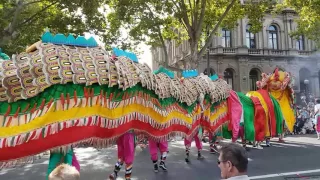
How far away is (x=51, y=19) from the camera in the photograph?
42.4 feet

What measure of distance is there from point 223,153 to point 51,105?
2128 mm

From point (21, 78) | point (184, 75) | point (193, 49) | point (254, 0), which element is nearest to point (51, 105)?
point (21, 78)

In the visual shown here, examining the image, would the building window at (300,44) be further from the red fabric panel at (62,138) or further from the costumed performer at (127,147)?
the red fabric panel at (62,138)

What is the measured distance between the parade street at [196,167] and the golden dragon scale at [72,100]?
5.92 feet

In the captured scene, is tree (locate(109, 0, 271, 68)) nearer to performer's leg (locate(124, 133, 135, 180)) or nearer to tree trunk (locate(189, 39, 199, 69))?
tree trunk (locate(189, 39, 199, 69))

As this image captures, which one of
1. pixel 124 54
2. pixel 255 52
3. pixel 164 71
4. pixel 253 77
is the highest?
pixel 255 52

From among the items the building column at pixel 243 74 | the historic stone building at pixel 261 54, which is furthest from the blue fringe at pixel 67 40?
the building column at pixel 243 74

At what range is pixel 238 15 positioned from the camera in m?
16.5

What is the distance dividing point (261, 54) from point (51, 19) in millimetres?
23374

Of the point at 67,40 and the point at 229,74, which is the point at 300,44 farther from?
the point at 67,40

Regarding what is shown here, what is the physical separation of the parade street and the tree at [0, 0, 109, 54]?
5263 mm

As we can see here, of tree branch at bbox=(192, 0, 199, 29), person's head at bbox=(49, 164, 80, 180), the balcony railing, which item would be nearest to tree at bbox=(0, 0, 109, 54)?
tree branch at bbox=(192, 0, 199, 29)

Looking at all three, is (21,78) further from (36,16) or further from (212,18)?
(212,18)

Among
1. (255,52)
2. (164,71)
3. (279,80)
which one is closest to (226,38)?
(255,52)
